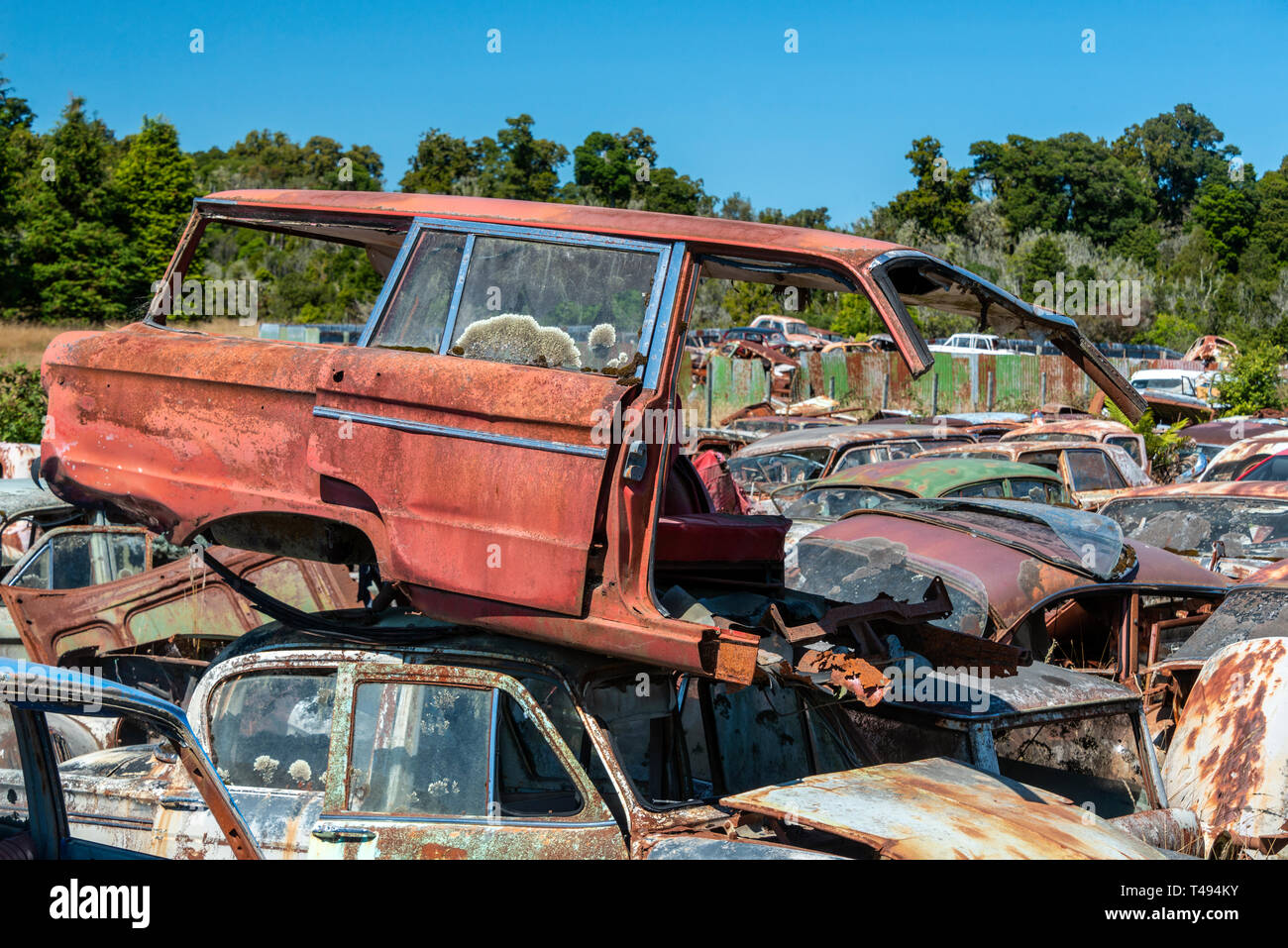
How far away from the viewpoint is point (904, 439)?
1305 cm

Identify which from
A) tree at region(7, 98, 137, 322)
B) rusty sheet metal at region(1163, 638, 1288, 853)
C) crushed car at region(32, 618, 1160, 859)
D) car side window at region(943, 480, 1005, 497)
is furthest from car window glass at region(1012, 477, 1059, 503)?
tree at region(7, 98, 137, 322)

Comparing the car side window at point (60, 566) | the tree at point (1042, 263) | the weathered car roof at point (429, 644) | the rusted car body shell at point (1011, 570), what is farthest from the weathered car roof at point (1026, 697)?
the tree at point (1042, 263)

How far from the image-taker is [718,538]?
4.65 metres

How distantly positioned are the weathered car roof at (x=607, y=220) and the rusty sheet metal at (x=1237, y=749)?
290cm

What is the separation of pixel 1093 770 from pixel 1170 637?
2929 mm

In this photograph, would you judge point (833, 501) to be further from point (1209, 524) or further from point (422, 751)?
point (422, 751)

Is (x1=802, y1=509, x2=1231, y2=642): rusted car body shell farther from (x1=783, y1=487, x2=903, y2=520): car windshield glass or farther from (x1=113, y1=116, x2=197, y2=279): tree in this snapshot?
(x1=113, y1=116, x2=197, y2=279): tree

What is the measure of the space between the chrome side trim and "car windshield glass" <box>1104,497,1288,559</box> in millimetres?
6521

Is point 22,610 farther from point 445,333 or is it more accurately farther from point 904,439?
point 904,439

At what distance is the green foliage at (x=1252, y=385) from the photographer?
22906 millimetres

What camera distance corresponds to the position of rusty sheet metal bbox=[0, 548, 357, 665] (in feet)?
21.9

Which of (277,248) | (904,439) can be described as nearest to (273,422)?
(904,439)

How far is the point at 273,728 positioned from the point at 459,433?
122cm

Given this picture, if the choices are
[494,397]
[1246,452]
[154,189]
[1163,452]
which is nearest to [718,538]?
[494,397]
